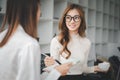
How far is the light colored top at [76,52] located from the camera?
225 cm

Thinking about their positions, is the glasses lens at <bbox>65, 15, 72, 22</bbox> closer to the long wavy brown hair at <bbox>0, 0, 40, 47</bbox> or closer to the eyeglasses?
the eyeglasses

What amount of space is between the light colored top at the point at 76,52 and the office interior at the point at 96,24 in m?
0.86

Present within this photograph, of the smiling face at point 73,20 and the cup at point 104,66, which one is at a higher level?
the smiling face at point 73,20

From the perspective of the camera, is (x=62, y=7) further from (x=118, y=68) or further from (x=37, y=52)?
(x=37, y=52)

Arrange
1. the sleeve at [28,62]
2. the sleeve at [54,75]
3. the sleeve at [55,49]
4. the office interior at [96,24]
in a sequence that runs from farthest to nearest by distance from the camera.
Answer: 1. the office interior at [96,24]
2. the sleeve at [55,49]
3. the sleeve at [54,75]
4. the sleeve at [28,62]

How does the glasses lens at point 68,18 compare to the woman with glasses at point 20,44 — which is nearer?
the woman with glasses at point 20,44

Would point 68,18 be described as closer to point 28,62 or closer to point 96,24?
point 28,62

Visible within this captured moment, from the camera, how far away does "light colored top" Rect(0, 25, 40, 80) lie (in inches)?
38.4

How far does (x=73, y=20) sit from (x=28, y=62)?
1514mm

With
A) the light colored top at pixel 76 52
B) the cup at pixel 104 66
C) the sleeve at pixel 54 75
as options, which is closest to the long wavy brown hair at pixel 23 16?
the sleeve at pixel 54 75

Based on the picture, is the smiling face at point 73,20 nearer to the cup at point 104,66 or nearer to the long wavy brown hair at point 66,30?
the long wavy brown hair at point 66,30

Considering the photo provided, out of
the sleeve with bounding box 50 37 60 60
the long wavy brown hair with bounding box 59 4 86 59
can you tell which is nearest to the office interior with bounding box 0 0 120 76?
the long wavy brown hair with bounding box 59 4 86 59

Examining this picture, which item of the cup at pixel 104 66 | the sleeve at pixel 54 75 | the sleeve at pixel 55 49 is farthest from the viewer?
the cup at pixel 104 66

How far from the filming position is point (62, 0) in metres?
3.65
